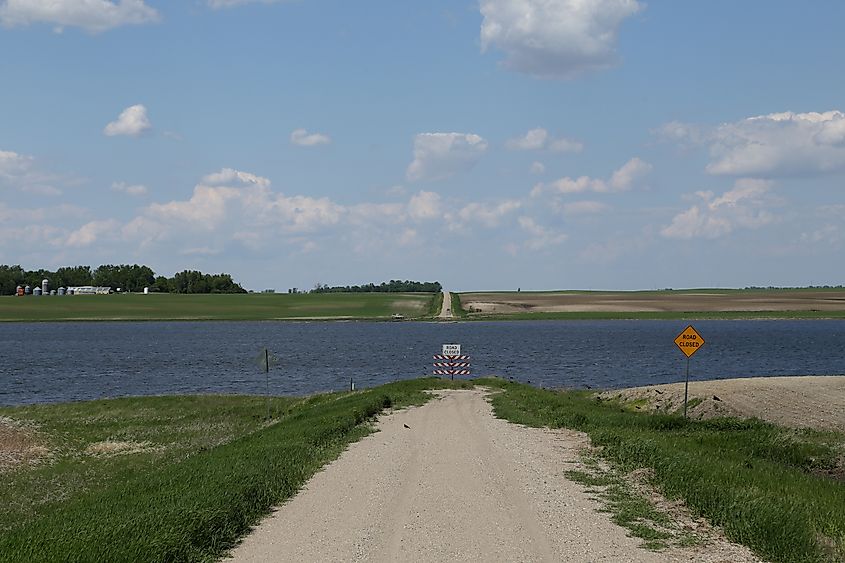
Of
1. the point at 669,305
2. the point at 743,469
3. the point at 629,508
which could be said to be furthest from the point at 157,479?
the point at 669,305

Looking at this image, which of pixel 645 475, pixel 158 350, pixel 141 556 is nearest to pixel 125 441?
pixel 645 475

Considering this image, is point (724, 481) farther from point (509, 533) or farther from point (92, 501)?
point (92, 501)

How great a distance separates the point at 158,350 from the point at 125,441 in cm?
6399

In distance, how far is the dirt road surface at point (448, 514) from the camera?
407 inches

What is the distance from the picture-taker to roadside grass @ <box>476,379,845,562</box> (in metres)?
10.6

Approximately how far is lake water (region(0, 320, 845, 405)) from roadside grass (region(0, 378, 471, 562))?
608 cm

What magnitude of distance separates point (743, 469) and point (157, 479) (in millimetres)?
9779

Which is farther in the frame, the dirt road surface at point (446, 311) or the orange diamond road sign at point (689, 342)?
the dirt road surface at point (446, 311)

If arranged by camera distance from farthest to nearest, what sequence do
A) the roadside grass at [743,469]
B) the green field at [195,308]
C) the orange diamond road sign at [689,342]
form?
the green field at [195,308] < the orange diamond road sign at [689,342] < the roadside grass at [743,469]

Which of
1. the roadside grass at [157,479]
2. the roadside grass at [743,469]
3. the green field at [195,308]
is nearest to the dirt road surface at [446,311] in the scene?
the green field at [195,308]

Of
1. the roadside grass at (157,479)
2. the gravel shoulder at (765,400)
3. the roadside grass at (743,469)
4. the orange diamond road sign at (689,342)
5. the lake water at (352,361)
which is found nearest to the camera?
the roadside grass at (157,479)

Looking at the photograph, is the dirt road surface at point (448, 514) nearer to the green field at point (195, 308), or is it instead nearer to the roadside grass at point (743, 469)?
the roadside grass at point (743, 469)

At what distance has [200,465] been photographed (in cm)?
1667

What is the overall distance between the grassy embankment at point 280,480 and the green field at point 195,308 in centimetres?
13312
